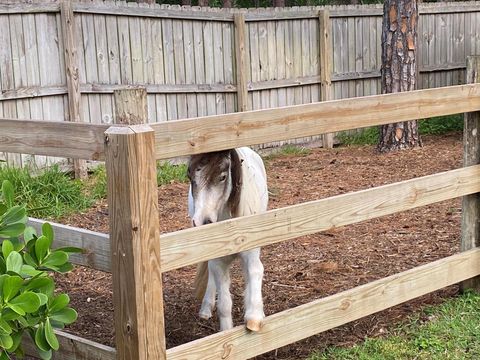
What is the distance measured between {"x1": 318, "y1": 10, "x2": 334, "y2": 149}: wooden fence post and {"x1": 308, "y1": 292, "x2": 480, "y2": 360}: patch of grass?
725 cm

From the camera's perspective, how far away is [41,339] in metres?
2.99

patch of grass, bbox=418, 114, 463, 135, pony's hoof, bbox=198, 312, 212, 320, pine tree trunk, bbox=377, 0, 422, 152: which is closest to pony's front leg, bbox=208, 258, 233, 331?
pony's hoof, bbox=198, 312, 212, 320

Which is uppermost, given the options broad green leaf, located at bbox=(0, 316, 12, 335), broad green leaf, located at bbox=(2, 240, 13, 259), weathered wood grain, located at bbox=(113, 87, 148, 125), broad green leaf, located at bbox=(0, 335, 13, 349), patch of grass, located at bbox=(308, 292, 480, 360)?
weathered wood grain, located at bbox=(113, 87, 148, 125)

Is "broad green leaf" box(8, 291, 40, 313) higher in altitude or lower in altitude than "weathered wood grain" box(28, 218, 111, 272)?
lower

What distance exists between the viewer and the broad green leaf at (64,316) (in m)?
3.03

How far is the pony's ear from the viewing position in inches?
153

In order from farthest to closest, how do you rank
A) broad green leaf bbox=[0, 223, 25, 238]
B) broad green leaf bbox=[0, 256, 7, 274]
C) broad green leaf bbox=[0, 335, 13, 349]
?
broad green leaf bbox=[0, 223, 25, 238], broad green leaf bbox=[0, 256, 7, 274], broad green leaf bbox=[0, 335, 13, 349]

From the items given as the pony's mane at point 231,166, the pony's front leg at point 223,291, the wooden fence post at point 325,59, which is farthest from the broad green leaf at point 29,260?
the wooden fence post at point 325,59

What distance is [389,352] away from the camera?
4262 mm

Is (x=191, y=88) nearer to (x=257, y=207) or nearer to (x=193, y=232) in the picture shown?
(x=257, y=207)

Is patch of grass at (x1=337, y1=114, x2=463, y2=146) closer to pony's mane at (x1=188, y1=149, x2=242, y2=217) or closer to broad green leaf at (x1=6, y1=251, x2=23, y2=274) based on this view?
pony's mane at (x1=188, y1=149, x2=242, y2=217)

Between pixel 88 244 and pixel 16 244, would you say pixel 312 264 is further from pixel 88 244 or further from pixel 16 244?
pixel 16 244

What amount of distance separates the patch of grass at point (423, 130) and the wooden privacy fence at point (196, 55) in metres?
0.78

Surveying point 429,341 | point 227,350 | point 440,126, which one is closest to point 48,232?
point 227,350
